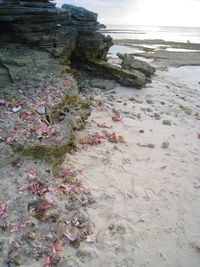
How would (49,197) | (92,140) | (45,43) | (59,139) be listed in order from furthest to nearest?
(45,43), (92,140), (59,139), (49,197)

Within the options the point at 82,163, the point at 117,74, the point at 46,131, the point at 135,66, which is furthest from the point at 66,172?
the point at 135,66

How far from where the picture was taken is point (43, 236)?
571cm

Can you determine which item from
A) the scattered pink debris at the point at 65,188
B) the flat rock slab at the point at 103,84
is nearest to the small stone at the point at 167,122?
the flat rock slab at the point at 103,84

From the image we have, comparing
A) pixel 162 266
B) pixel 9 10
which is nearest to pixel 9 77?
pixel 9 10

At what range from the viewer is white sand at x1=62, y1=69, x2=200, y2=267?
19.2 feet

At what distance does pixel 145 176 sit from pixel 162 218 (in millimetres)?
1535

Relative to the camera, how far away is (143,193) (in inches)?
293

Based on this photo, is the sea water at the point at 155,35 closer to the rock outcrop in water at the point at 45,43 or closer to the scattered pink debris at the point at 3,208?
the rock outcrop in water at the point at 45,43

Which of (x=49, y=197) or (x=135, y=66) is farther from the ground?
(x=135, y=66)

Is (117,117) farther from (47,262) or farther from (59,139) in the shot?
(47,262)

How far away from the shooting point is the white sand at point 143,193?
19.2 ft

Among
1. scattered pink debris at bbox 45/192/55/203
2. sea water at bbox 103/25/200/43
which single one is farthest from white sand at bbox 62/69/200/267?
sea water at bbox 103/25/200/43

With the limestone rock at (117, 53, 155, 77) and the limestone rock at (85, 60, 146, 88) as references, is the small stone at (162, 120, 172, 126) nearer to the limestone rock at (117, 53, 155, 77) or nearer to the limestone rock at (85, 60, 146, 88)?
the limestone rock at (85, 60, 146, 88)

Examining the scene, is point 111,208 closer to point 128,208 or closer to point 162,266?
point 128,208
